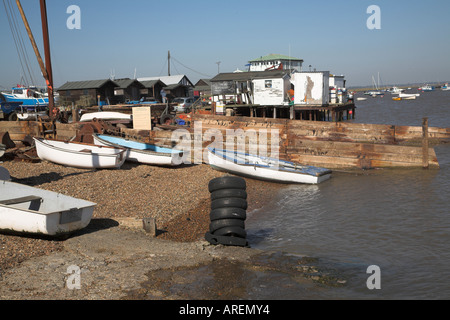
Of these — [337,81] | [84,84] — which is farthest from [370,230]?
[84,84]

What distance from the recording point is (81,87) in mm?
54812

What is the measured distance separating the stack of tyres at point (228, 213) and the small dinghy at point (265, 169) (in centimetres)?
847

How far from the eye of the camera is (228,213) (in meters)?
9.70

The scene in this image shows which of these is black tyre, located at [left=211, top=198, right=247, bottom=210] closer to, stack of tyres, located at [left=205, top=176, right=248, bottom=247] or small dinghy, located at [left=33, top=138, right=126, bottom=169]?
stack of tyres, located at [left=205, top=176, right=248, bottom=247]

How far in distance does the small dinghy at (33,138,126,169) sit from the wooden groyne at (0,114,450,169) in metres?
4.82

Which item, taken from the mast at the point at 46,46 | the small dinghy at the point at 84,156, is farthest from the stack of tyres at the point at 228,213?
the mast at the point at 46,46

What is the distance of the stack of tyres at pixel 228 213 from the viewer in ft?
31.7

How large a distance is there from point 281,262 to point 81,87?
2025 inches
